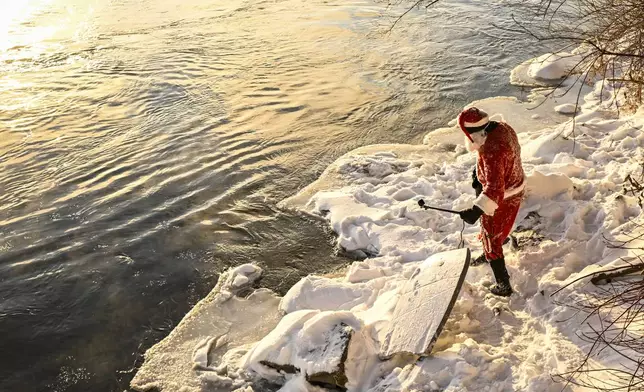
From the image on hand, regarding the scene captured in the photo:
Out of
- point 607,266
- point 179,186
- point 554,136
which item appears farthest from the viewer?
point 179,186

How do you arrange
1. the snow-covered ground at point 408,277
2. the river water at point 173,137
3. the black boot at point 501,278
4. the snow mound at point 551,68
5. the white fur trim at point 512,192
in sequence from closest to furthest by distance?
the snow-covered ground at point 408,277 < the white fur trim at point 512,192 < the black boot at point 501,278 < the river water at point 173,137 < the snow mound at point 551,68

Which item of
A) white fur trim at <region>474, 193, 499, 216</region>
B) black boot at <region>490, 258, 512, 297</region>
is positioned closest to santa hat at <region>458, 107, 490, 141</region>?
white fur trim at <region>474, 193, 499, 216</region>

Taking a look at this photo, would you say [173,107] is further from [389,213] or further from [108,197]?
[389,213]

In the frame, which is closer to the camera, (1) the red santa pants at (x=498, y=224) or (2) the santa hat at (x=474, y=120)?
(2) the santa hat at (x=474, y=120)

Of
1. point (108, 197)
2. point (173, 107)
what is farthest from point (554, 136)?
point (173, 107)

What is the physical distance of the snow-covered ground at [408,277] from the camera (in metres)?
3.81

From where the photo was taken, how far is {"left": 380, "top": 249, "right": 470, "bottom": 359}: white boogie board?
3881 millimetres

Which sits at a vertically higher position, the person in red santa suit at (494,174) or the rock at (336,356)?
the person in red santa suit at (494,174)

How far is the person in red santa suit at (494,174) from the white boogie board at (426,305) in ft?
1.13

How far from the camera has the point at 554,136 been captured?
22.7ft

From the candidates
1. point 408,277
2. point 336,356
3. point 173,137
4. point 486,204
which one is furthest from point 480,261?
point 173,137

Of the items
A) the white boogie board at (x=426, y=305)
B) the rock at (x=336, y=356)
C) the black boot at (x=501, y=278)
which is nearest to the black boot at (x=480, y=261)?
the black boot at (x=501, y=278)

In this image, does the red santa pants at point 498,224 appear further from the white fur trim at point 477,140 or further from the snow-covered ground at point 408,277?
the white fur trim at point 477,140

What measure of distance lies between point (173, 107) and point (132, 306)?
18.3 feet
